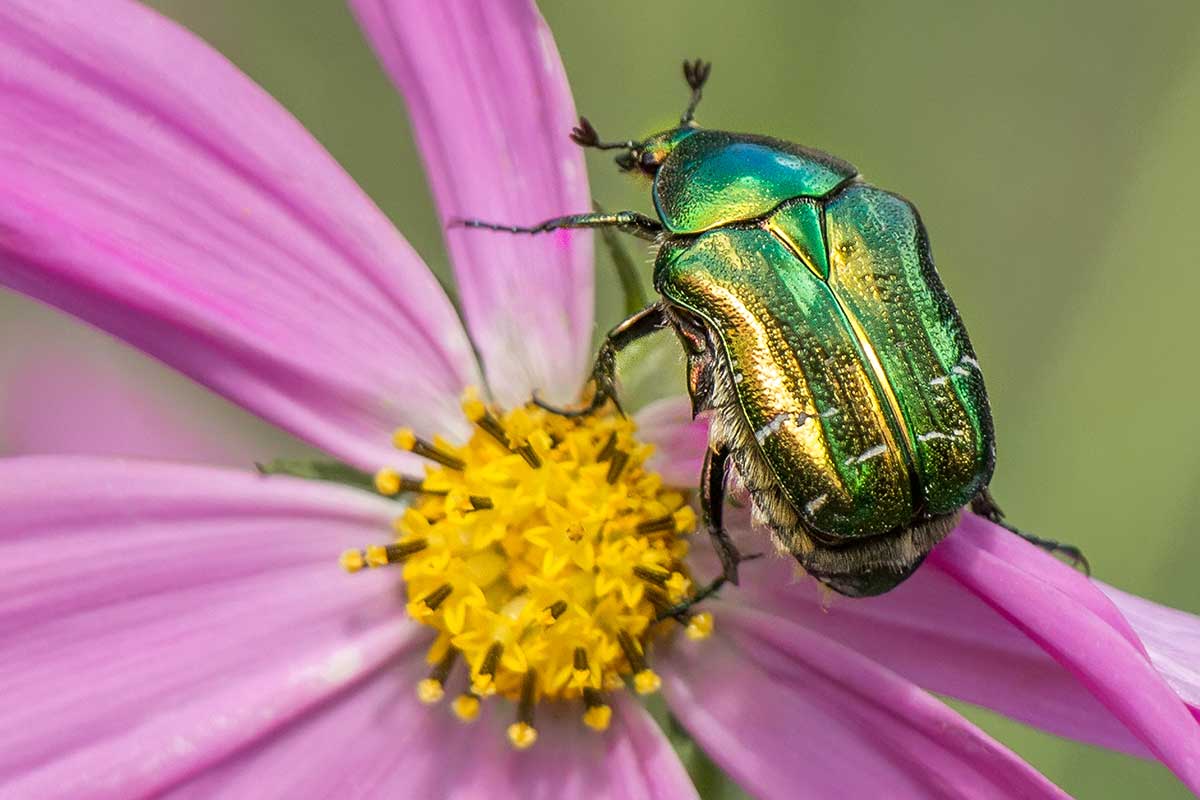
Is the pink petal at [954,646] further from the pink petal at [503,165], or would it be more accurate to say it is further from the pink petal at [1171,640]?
the pink petal at [503,165]

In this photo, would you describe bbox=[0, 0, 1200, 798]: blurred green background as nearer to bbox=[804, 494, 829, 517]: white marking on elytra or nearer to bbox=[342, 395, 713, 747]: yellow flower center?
bbox=[342, 395, 713, 747]: yellow flower center

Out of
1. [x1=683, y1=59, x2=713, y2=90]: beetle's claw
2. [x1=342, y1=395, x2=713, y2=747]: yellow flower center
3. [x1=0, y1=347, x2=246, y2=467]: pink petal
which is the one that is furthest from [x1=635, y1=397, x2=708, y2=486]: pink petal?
[x1=0, y1=347, x2=246, y2=467]: pink petal

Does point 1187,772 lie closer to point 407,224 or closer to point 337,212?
point 337,212

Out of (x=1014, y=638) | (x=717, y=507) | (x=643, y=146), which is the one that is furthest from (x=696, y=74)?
(x=1014, y=638)

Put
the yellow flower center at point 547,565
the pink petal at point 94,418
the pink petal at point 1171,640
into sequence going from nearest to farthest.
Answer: the pink petal at point 1171,640 < the yellow flower center at point 547,565 < the pink petal at point 94,418

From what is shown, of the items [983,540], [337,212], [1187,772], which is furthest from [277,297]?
[1187,772]

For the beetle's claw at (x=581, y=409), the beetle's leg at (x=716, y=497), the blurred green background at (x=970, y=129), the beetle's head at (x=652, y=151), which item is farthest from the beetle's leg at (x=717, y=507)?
the blurred green background at (x=970, y=129)

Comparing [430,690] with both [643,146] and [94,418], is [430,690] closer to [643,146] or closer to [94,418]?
[643,146]
